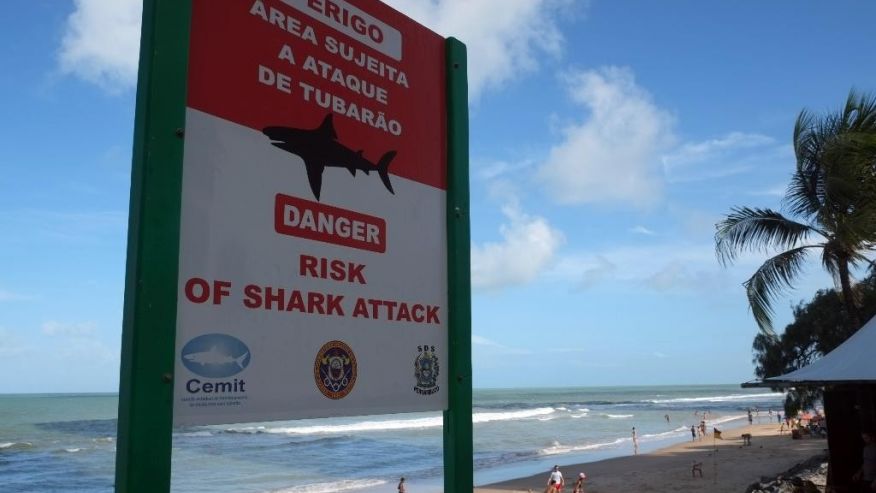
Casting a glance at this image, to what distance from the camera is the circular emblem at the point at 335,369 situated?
9.00 feet

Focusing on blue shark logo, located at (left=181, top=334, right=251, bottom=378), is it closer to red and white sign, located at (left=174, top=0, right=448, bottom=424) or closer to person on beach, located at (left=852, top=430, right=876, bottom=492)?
red and white sign, located at (left=174, top=0, right=448, bottom=424)

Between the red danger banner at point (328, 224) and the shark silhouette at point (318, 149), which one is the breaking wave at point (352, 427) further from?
the shark silhouette at point (318, 149)

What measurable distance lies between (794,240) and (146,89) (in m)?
12.2

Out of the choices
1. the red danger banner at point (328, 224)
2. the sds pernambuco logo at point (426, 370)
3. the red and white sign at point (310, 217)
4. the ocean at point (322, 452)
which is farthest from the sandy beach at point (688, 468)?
the red danger banner at point (328, 224)

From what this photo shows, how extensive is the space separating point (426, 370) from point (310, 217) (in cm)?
92

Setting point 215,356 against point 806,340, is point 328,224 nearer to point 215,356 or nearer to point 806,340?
point 215,356

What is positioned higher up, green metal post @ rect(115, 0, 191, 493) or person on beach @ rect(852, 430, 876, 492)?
green metal post @ rect(115, 0, 191, 493)

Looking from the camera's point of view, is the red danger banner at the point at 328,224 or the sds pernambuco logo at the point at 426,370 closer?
the red danger banner at the point at 328,224

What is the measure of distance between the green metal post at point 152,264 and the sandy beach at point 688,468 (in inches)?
838

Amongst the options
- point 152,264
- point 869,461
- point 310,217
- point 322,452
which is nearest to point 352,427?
point 322,452

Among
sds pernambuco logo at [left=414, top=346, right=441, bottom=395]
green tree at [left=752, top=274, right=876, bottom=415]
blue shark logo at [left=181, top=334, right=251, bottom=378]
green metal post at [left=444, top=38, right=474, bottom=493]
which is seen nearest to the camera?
blue shark logo at [left=181, top=334, right=251, bottom=378]

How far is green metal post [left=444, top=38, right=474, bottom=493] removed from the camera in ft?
11.1

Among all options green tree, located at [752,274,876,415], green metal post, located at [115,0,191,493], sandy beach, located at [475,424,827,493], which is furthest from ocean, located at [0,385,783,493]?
green metal post, located at [115,0,191,493]

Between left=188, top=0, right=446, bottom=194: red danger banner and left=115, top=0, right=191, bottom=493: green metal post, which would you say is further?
left=188, top=0, right=446, bottom=194: red danger banner
